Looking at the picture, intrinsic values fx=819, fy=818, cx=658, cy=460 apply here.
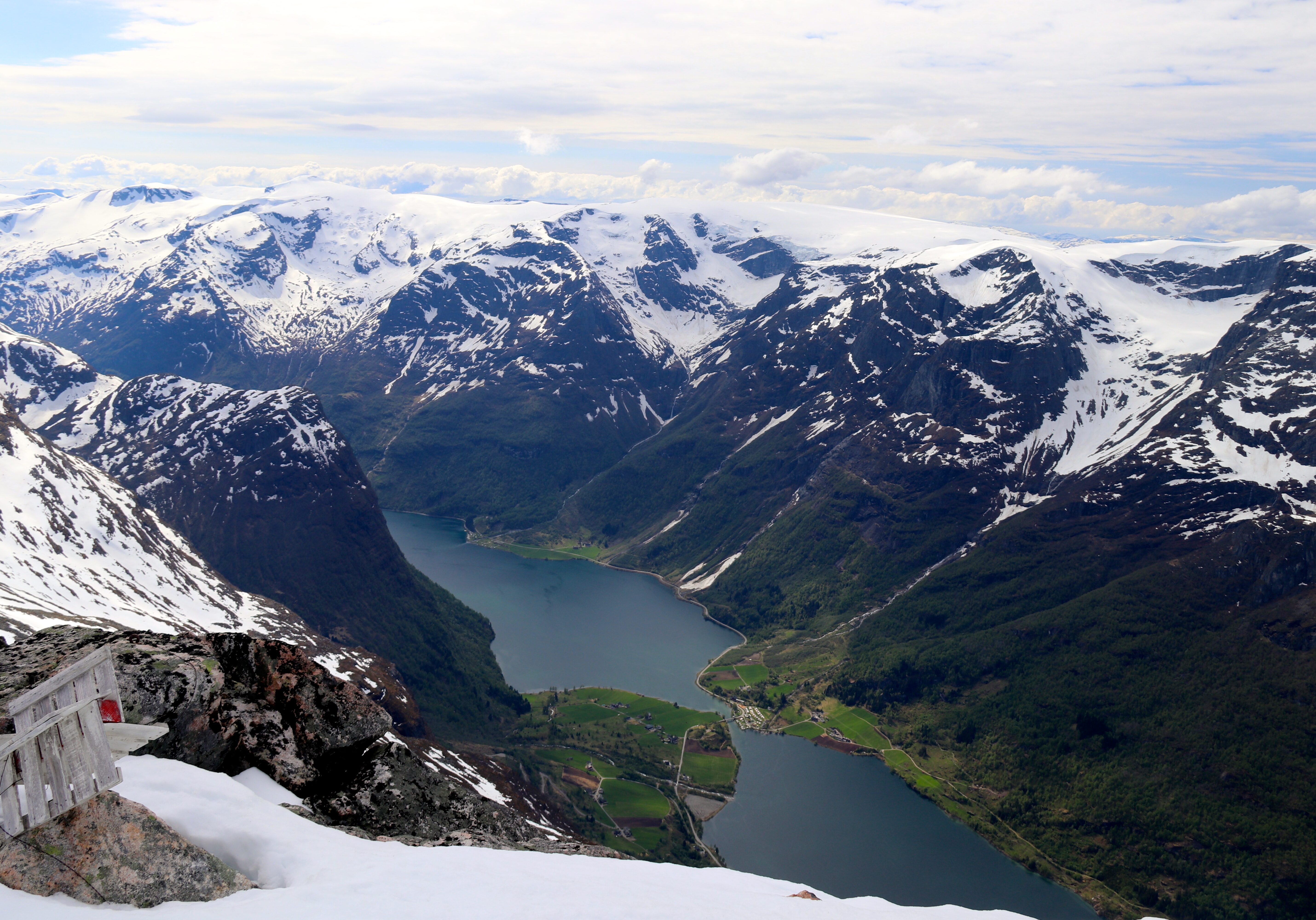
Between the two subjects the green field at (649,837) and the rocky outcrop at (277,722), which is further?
the green field at (649,837)

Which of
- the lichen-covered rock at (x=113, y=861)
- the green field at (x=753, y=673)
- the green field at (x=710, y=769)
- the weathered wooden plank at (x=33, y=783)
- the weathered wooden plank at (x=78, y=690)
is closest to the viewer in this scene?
the lichen-covered rock at (x=113, y=861)

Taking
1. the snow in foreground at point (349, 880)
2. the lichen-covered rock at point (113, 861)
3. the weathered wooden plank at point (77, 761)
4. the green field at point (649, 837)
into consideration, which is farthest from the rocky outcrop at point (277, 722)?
the green field at point (649, 837)

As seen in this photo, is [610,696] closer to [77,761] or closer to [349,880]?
[349,880]

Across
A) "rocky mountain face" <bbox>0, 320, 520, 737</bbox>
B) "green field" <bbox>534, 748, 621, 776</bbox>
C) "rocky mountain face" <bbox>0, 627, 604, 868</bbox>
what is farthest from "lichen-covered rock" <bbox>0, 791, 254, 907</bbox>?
"rocky mountain face" <bbox>0, 320, 520, 737</bbox>

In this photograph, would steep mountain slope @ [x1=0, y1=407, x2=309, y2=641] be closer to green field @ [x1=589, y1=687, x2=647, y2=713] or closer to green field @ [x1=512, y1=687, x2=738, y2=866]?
green field @ [x1=512, y1=687, x2=738, y2=866]

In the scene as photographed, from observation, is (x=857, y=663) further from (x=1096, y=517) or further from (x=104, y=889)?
(x=104, y=889)

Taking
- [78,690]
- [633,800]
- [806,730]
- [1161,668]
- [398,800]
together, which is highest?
[78,690]

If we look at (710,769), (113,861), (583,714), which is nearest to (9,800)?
(113,861)

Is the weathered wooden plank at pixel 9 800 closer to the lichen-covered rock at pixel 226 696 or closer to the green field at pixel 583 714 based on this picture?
the lichen-covered rock at pixel 226 696
